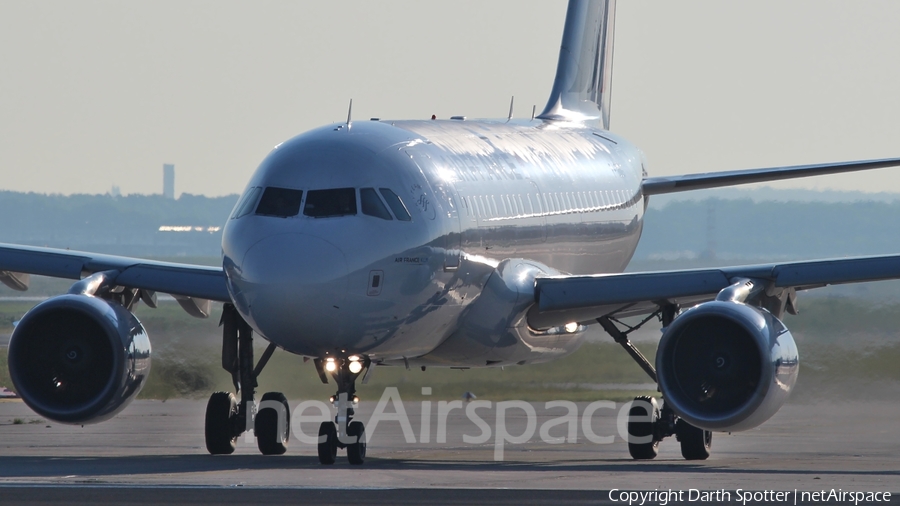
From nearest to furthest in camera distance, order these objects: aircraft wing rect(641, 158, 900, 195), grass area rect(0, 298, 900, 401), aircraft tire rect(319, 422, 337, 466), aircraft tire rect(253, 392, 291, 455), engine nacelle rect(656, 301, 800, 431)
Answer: engine nacelle rect(656, 301, 800, 431), aircraft tire rect(319, 422, 337, 466), aircraft tire rect(253, 392, 291, 455), aircraft wing rect(641, 158, 900, 195), grass area rect(0, 298, 900, 401)

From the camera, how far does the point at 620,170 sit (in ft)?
89.1

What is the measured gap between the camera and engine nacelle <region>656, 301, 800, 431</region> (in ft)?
59.6

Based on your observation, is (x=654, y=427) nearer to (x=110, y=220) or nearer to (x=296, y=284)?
(x=296, y=284)

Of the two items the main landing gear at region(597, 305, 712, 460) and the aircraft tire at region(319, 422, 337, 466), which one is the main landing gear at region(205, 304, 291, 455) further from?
Answer: the main landing gear at region(597, 305, 712, 460)

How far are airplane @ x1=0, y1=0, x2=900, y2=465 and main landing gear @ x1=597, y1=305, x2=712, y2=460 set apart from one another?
0.03 meters

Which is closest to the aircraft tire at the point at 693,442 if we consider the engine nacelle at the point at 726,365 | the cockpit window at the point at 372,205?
the engine nacelle at the point at 726,365

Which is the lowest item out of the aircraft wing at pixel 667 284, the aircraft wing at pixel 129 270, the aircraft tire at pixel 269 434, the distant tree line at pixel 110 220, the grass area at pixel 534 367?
the distant tree line at pixel 110 220

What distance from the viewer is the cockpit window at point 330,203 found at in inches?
681

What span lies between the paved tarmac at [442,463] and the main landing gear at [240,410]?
288mm

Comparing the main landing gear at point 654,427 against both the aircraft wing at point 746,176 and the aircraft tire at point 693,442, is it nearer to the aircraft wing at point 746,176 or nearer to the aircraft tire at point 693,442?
the aircraft tire at point 693,442

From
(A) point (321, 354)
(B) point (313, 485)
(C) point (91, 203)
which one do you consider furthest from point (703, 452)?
(C) point (91, 203)

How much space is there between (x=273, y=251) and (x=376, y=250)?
108 centimetres

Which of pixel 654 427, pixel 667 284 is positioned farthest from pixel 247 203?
pixel 654 427

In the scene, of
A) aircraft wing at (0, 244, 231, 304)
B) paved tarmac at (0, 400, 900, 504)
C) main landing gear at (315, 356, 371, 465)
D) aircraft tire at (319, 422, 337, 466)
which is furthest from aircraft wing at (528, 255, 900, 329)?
aircraft wing at (0, 244, 231, 304)
